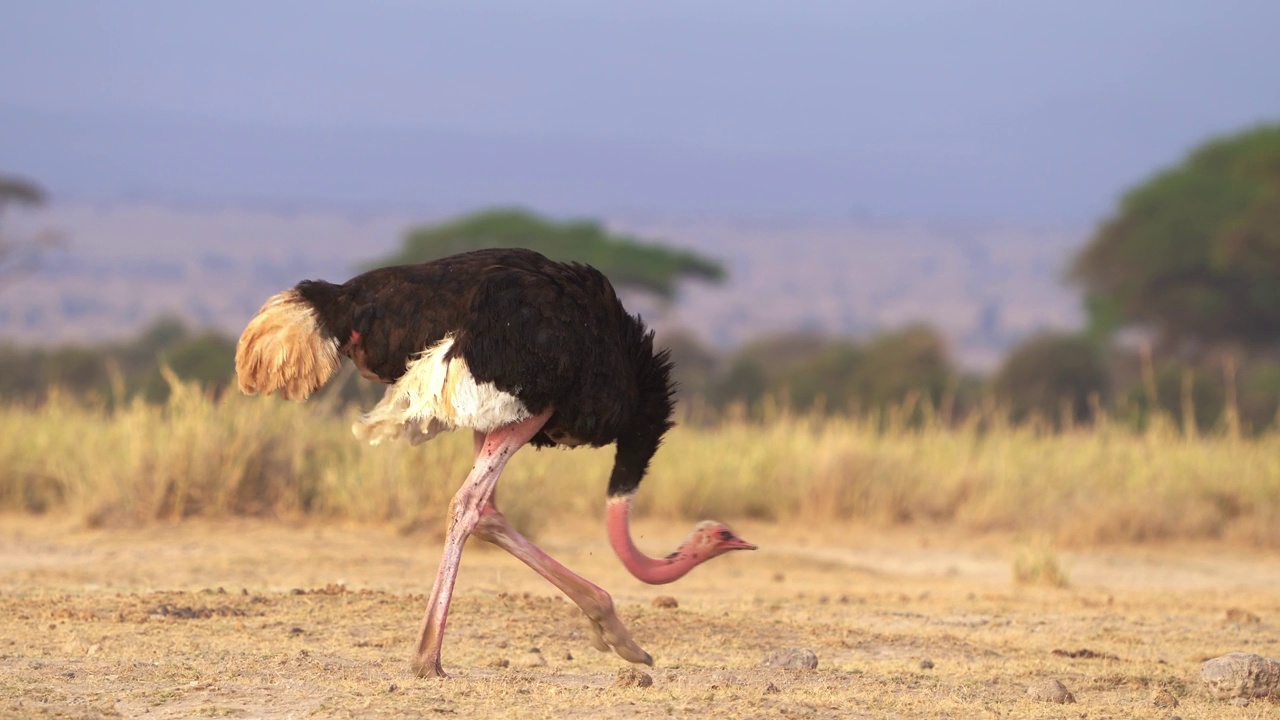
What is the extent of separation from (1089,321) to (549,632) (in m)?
34.7

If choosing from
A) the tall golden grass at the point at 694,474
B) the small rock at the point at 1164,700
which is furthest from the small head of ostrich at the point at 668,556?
the tall golden grass at the point at 694,474

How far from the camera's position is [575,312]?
6051 mm

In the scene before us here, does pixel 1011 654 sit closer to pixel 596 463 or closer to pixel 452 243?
pixel 596 463

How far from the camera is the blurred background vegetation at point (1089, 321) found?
26078mm

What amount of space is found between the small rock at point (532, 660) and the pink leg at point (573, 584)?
32cm

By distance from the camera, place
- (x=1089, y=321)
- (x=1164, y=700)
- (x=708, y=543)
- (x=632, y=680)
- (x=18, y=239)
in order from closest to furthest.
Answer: (x=632, y=680) → (x=1164, y=700) → (x=708, y=543) → (x=18, y=239) → (x=1089, y=321)

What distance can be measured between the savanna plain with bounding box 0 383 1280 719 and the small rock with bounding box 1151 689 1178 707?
0.15 ft

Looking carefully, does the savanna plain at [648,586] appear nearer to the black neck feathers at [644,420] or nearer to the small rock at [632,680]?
the small rock at [632,680]

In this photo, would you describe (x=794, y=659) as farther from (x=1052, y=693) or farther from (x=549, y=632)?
(x=549, y=632)

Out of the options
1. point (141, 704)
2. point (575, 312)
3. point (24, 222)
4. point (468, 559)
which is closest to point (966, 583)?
point (468, 559)

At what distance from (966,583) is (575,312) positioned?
15.8 ft

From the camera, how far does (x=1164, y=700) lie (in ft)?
19.6

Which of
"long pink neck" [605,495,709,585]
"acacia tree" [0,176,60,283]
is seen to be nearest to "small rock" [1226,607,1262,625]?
"long pink neck" [605,495,709,585]

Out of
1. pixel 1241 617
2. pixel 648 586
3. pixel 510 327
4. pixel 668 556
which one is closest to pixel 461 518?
pixel 510 327
